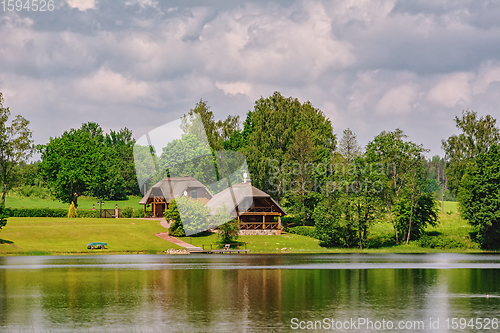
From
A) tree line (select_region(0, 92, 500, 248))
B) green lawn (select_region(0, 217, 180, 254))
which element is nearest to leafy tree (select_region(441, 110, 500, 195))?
tree line (select_region(0, 92, 500, 248))

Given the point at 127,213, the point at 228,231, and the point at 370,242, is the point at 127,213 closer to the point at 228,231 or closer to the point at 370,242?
the point at 228,231

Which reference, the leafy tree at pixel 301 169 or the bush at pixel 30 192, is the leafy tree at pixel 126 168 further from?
the leafy tree at pixel 301 169

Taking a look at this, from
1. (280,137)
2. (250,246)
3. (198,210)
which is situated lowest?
(250,246)

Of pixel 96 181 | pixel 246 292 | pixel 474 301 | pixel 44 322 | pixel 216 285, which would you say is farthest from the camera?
pixel 96 181

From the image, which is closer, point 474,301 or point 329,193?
point 474,301

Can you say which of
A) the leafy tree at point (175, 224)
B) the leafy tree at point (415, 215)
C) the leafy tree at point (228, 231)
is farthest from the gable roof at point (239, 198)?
the leafy tree at point (415, 215)

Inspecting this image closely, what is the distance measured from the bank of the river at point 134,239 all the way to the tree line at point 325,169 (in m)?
2.64

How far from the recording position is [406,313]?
1040 inches

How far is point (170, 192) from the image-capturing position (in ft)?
312

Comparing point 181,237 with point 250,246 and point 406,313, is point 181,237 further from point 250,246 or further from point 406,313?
point 406,313

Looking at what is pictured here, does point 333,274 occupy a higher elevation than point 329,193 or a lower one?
lower

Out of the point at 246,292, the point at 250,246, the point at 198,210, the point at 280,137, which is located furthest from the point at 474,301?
the point at 280,137

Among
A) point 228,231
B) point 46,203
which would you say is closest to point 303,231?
point 228,231

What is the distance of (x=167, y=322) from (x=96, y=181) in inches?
3055
